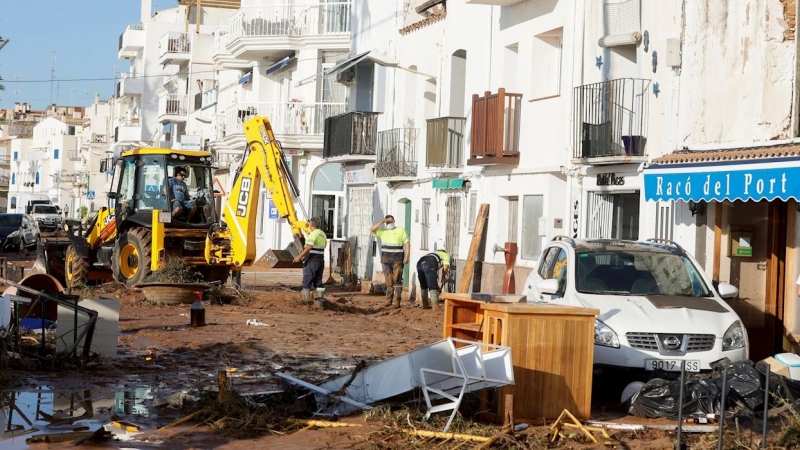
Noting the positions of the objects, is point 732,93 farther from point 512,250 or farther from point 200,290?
point 200,290

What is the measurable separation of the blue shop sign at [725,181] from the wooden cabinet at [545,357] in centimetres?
507

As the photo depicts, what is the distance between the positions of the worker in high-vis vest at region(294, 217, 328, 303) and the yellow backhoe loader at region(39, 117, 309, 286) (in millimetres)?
310

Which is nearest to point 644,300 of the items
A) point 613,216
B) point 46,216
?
point 613,216

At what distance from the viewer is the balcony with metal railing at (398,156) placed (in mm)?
30844

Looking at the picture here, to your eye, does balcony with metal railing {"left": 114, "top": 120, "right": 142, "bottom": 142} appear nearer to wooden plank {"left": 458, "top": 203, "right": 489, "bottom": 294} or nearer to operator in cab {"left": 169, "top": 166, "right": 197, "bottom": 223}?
operator in cab {"left": 169, "top": 166, "right": 197, "bottom": 223}

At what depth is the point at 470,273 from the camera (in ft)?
84.5

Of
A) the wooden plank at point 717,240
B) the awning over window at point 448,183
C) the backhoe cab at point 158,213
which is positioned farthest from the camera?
the awning over window at point 448,183

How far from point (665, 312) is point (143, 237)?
550 inches

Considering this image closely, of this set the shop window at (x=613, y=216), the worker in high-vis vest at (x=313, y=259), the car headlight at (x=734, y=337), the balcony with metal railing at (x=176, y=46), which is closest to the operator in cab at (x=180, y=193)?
the worker in high-vis vest at (x=313, y=259)

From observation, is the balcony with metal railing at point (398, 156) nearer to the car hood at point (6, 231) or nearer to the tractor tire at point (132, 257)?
the tractor tire at point (132, 257)

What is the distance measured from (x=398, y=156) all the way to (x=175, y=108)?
3444 cm

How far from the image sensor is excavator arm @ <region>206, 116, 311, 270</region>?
2378 centimetres

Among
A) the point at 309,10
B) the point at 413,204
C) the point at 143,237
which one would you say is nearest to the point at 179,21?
the point at 309,10

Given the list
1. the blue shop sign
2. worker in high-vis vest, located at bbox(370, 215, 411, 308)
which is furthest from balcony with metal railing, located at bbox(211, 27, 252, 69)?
the blue shop sign
